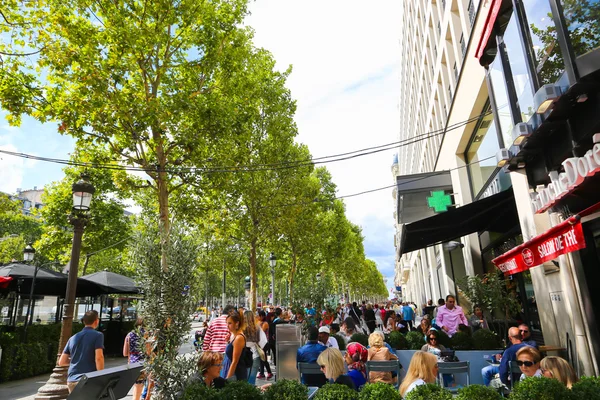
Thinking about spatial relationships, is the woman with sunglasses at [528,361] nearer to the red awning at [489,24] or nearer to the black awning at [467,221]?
the black awning at [467,221]

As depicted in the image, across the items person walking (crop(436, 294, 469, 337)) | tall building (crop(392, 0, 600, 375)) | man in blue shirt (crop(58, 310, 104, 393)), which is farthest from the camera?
person walking (crop(436, 294, 469, 337))

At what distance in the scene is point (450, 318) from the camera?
1063cm

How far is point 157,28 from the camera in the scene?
11.1 m

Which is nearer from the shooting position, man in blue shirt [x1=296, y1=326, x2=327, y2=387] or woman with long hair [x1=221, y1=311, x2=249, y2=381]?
woman with long hair [x1=221, y1=311, x2=249, y2=381]

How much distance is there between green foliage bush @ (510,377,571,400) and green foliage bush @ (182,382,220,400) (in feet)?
10.1

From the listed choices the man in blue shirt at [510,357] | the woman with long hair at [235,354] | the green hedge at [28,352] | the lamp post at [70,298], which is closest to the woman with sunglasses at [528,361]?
the man in blue shirt at [510,357]

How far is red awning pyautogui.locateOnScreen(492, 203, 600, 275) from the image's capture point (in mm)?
5113

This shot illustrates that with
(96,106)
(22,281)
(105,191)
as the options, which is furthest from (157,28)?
(105,191)

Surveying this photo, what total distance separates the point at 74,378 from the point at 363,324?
1430 cm

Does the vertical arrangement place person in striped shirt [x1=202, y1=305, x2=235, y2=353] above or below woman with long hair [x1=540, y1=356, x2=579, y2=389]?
above

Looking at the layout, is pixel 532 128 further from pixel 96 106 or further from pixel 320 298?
pixel 320 298

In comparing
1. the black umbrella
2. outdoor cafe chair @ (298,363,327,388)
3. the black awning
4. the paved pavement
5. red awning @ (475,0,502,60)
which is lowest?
the paved pavement

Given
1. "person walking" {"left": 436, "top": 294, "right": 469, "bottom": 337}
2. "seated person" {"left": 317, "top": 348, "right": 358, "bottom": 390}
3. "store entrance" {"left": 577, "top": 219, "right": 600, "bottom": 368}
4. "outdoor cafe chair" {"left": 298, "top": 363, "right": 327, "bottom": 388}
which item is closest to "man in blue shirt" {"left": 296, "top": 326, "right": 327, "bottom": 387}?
"outdoor cafe chair" {"left": 298, "top": 363, "right": 327, "bottom": 388}

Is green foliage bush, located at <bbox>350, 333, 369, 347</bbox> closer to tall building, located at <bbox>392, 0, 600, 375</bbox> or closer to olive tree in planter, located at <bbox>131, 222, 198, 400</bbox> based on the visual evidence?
tall building, located at <bbox>392, 0, 600, 375</bbox>
